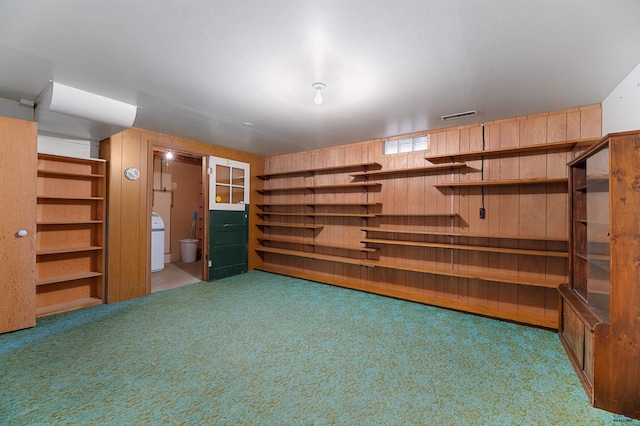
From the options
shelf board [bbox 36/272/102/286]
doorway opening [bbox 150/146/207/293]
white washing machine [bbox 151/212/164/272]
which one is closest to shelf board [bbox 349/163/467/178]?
doorway opening [bbox 150/146/207/293]

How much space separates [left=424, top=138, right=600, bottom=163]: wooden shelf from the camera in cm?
284

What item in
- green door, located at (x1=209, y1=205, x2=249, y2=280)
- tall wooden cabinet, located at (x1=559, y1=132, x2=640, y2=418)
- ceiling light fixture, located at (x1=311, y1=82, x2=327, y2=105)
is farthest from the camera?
green door, located at (x1=209, y1=205, x2=249, y2=280)

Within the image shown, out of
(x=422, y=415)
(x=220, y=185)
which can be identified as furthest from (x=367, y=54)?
(x=220, y=185)

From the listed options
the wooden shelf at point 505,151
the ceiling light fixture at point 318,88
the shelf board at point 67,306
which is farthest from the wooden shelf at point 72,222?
the wooden shelf at point 505,151

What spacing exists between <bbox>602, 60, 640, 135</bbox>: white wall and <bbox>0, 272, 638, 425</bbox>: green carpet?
1.99 meters

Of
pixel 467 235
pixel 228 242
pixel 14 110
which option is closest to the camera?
pixel 14 110

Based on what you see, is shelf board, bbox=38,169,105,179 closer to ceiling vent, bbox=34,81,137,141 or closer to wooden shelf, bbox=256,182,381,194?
ceiling vent, bbox=34,81,137,141

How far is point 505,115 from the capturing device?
318cm

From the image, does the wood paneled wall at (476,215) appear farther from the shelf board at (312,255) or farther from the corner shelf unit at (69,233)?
the corner shelf unit at (69,233)

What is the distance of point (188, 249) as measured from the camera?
632cm

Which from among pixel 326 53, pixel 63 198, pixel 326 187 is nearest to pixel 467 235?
pixel 326 187

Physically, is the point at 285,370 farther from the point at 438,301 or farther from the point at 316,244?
the point at 316,244

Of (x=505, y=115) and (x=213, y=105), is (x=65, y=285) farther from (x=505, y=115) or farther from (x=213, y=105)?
(x=505, y=115)

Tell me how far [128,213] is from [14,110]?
4.88 ft
